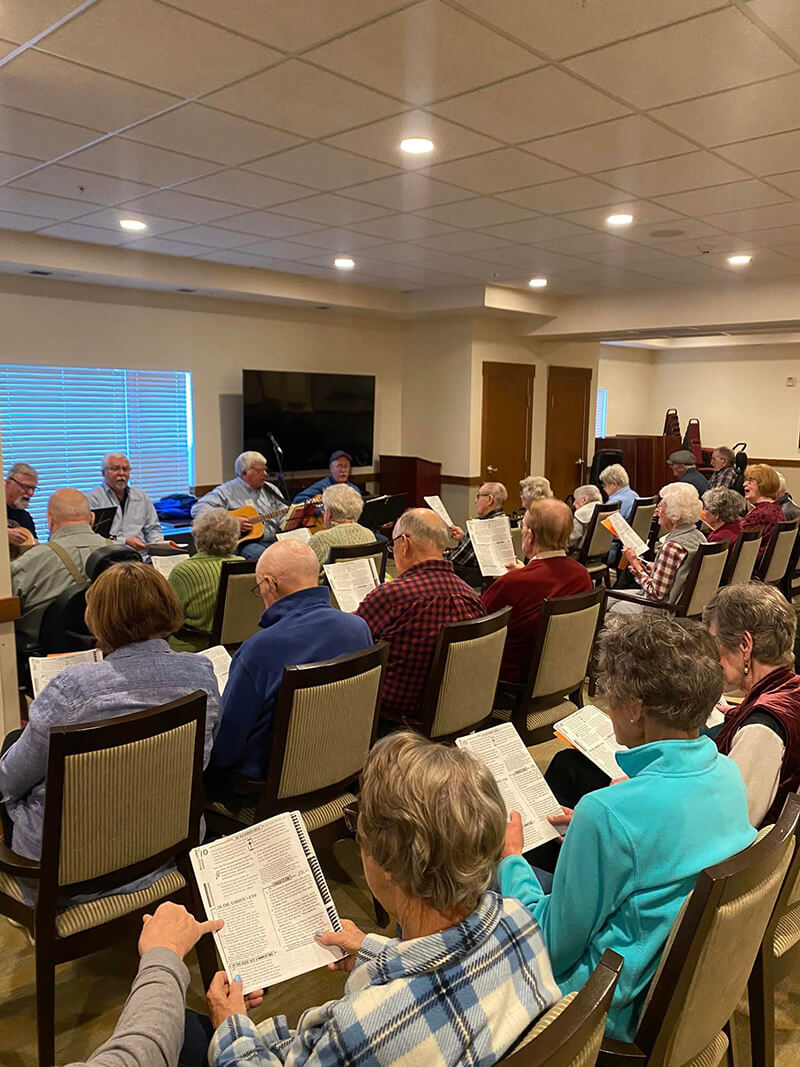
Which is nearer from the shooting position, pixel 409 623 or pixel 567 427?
pixel 409 623

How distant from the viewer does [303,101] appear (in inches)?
117

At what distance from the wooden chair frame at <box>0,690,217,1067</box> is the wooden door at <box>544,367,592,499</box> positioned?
8111 millimetres

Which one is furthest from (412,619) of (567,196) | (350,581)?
(567,196)

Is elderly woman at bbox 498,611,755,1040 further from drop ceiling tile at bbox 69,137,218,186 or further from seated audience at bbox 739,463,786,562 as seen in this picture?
seated audience at bbox 739,463,786,562

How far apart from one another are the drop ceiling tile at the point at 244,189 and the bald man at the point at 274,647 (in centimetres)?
247

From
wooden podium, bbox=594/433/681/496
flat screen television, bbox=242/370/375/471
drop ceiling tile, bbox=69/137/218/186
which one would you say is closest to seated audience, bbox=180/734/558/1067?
drop ceiling tile, bbox=69/137/218/186

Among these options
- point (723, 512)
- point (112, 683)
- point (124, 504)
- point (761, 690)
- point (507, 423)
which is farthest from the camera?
point (507, 423)

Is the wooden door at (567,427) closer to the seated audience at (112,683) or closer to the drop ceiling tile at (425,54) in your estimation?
the drop ceiling tile at (425,54)

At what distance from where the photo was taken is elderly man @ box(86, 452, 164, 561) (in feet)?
18.1

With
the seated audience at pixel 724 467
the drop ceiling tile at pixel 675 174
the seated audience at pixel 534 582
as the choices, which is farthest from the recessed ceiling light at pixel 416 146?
the seated audience at pixel 724 467

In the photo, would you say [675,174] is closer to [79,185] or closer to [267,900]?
[79,185]

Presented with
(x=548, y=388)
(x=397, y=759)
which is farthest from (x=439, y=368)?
(x=397, y=759)

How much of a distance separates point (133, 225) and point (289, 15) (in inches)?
125

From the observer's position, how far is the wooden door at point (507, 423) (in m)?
8.63
